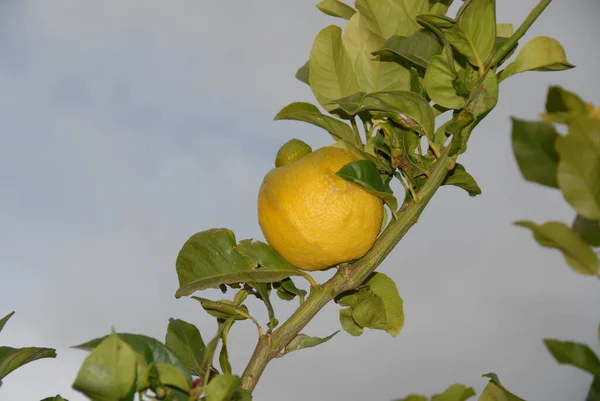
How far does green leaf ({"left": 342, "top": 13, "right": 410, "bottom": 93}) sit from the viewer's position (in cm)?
108

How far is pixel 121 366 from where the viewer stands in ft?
2.40

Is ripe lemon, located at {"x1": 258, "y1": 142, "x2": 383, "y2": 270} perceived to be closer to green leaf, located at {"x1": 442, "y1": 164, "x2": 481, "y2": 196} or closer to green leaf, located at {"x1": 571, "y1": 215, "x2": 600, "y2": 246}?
green leaf, located at {"x1": 442, "y1": 164, "x2": 481, "y2": 196}

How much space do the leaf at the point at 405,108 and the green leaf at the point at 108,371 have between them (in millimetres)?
457

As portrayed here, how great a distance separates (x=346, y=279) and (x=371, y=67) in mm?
330

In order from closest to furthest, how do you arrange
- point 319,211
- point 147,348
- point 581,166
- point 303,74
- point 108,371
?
1. point 581,166
2. point 108,371
3. point 147,348
4. point 319,211
5. point 303,74

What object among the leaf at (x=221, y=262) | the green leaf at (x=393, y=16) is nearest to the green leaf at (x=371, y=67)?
the green leaf at (x=393, y=16)

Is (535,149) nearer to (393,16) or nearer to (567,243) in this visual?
(567,243)

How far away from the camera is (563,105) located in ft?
2.20

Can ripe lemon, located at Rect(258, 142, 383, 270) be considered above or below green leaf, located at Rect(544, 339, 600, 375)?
above

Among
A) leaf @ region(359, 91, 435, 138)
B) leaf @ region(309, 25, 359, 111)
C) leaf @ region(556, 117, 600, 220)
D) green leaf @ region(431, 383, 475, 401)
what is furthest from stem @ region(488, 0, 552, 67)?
green leaf @ region(431, 383, 475, 401)

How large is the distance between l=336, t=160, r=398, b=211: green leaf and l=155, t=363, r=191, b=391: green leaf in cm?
33

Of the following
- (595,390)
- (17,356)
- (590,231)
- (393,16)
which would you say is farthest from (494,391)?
(17,356)

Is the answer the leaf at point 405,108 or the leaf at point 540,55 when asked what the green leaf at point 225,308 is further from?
the leaf at point 540,55

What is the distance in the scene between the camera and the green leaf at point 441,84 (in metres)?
0.96
